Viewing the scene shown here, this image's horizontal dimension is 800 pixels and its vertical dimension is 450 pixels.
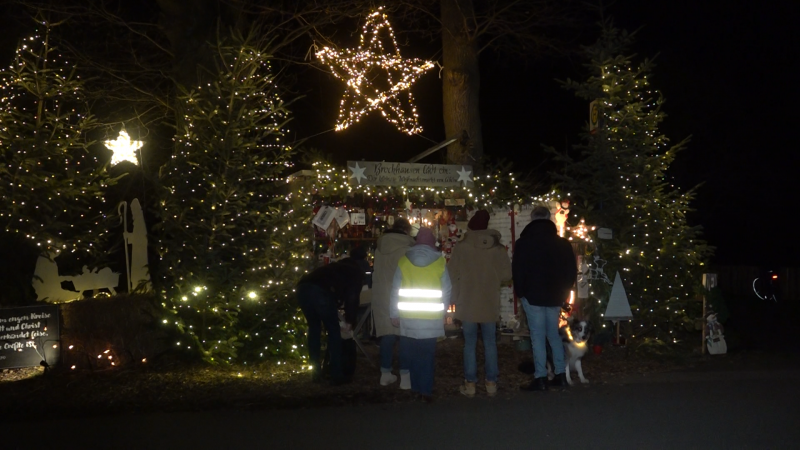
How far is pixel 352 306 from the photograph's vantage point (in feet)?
30.1

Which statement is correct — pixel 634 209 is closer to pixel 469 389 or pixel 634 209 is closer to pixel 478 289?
pixel 478 289

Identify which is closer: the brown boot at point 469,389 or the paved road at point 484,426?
the paved road at point 484,426

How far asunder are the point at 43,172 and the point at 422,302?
5.95 metres

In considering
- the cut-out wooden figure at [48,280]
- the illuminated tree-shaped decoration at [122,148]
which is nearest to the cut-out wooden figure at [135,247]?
the cut-out wooden figure at [48,280]

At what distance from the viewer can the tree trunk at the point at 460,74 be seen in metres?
14.6

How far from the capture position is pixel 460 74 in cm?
1465

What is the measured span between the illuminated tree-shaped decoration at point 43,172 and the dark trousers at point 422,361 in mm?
5664

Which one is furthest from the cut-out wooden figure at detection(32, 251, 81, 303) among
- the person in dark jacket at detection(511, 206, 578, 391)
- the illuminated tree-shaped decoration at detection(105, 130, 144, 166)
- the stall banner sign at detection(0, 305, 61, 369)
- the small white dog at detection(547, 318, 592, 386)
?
the small white dog at detection(547, 318, 592, 386)

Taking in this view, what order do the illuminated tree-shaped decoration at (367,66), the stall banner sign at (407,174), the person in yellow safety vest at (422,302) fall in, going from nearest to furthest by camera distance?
the person in yellow safety vest at (422,302) → the stall banner sign at (407,174) → the illuminated tree-shaped decoration at (367,66)

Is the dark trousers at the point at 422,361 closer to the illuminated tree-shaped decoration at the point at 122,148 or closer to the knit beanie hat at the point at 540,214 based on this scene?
the knit beanie hat at the point at 540,214

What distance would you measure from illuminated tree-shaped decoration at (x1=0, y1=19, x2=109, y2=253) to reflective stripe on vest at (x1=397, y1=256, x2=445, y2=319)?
550 centimetres

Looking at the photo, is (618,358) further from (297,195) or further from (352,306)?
(297,195)

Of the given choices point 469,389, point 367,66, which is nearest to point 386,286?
point 469,389

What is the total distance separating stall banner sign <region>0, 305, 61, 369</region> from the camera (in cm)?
1001
